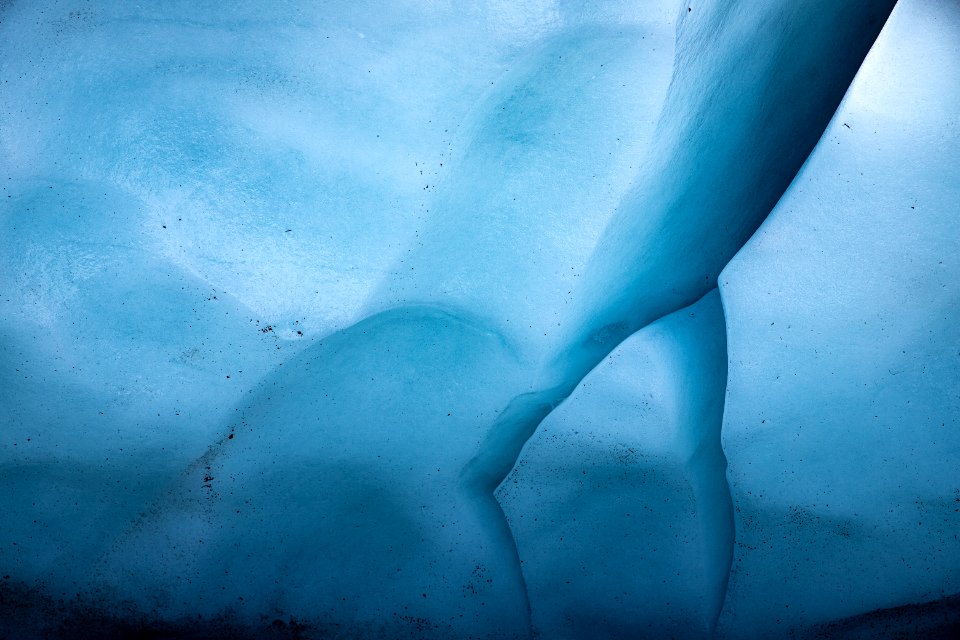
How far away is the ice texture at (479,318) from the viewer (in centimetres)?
190

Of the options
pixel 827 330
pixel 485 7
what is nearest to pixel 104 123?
pixel 485 7

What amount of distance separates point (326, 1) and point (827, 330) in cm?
183

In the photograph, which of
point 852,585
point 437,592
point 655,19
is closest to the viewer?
point 655,19

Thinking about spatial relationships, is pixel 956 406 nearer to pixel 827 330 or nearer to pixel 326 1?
pixel 827 330

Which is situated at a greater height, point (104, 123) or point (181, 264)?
point (104, 123)

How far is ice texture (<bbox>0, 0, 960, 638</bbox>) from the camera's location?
6.24 feet

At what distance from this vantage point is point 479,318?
2232 mm

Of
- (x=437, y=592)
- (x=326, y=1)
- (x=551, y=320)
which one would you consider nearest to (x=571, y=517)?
(x=437, y=592)

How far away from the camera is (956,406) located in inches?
80.7

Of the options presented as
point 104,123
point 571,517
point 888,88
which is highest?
point 888,88

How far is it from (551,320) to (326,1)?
1.20m

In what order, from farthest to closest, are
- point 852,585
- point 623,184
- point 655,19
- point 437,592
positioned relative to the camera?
point 437,592 → point 852,585 → point 623,184 → point 655,19

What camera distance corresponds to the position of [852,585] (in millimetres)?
2180

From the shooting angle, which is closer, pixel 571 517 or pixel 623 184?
pixel 623 184
